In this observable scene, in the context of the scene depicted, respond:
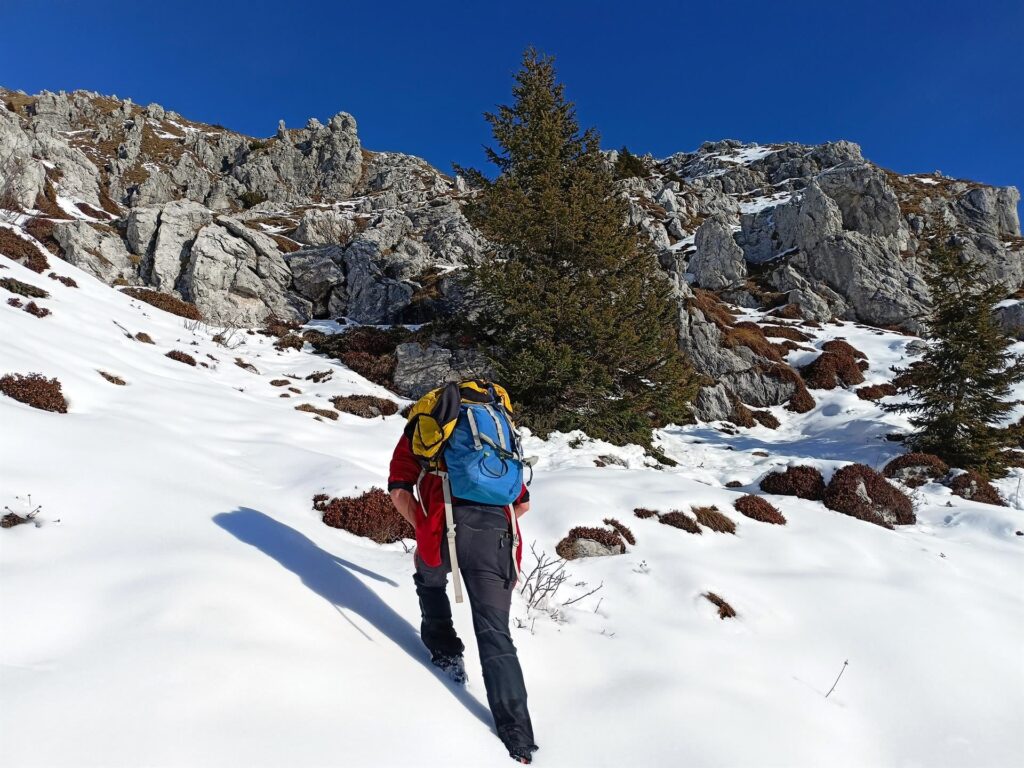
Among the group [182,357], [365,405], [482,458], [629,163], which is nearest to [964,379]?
[365,405]

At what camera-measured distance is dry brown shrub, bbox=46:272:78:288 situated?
16891mm

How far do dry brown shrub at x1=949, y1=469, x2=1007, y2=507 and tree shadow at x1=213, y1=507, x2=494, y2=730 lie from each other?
52.8 ft

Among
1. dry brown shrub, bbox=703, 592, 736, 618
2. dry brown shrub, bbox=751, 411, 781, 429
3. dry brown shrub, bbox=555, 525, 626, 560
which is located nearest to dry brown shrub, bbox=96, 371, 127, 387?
dry brown shrub, bbox=555, 525, 626, 560

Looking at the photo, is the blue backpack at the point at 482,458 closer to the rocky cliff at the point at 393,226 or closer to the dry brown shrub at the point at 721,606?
the dry brown shrub at the point at 721,606

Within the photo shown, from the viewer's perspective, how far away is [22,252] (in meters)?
17.7

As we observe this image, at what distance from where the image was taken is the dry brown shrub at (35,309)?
12.1m

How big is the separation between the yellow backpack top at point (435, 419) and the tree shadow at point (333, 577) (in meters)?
1.52

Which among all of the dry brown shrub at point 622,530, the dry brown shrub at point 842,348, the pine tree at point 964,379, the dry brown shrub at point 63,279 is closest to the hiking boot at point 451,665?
the dry brown shrub at point 622,530

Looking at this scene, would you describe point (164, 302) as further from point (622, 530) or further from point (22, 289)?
point (622, 530)

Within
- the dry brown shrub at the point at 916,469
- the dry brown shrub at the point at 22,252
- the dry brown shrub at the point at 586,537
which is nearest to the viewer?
the dry brown shrub at the point at 586,537

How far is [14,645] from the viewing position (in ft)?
8.45

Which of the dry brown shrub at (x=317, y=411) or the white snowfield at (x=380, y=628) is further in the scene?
the dry brown shrub at (x=317, y=411)

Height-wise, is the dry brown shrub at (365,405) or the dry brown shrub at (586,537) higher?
the dry brown shrub at (365,405)

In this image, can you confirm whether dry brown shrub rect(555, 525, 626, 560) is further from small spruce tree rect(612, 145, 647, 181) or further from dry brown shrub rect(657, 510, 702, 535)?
small spruce tree rect(612, 145, 647, 181)
